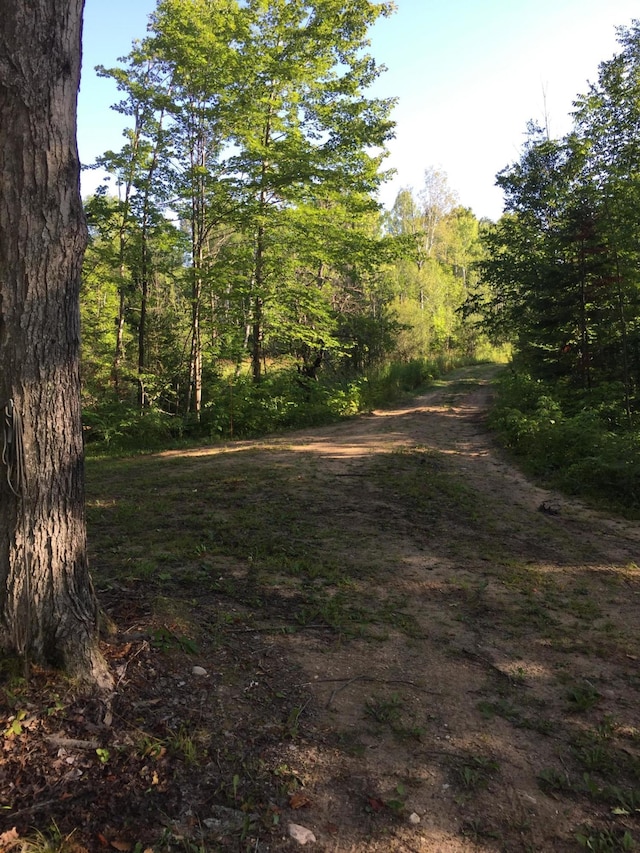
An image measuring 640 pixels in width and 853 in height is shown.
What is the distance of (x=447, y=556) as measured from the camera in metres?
5.02

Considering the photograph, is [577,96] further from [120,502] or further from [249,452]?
[120,502]

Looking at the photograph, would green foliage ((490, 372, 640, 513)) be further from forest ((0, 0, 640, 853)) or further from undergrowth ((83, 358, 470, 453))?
undergrowth ((83, 358, 470, 453))

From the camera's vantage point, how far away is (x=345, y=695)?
2.87 meters

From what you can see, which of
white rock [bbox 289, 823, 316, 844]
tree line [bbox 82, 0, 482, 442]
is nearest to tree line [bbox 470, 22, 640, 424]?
tree line [bbox 82, 0, 482, 442]

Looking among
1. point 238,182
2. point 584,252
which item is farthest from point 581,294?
point 238,182

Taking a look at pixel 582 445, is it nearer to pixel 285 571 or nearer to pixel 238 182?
pixel 285 571

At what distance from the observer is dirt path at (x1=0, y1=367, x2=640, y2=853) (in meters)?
Answer: 2.04

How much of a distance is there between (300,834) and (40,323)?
244 cm

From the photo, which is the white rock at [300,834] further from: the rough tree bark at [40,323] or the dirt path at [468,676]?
the rough tree bark at [40,323]

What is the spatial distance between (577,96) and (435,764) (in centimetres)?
2135

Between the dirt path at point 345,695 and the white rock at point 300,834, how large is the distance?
21mm

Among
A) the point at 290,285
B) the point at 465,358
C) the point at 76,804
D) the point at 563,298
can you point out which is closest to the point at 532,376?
the point at 563,298

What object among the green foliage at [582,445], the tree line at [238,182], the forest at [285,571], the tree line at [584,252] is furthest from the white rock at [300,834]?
the tree line at [238,182]

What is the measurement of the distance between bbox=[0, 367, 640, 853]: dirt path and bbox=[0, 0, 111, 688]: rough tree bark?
302 mm
